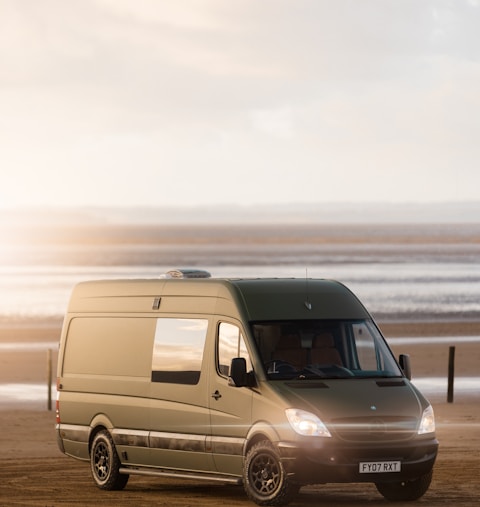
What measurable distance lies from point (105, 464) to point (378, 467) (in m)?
4.08

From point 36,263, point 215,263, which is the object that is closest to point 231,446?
point 215,263

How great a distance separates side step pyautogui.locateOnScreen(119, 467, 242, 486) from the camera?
1581 centimetres

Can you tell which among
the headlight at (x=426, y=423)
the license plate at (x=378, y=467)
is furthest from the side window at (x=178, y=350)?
the headlight at (x=426, y=423)

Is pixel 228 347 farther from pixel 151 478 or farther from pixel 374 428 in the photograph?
pixel 151 478

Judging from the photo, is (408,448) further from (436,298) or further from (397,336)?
(436,298)

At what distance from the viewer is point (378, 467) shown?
15.0 metres

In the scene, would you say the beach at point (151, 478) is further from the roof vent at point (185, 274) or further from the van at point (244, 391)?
the roof vent at point (185, 274)

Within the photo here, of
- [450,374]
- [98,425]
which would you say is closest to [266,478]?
[98,425]

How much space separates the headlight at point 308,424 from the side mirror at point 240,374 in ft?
2.46

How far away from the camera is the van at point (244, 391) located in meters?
15.0

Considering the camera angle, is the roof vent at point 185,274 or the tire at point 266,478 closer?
the tire at point 266,478

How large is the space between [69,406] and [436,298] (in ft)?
167

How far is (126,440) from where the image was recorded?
17.3m

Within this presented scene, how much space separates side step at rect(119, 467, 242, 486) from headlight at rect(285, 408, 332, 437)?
1.16 m
